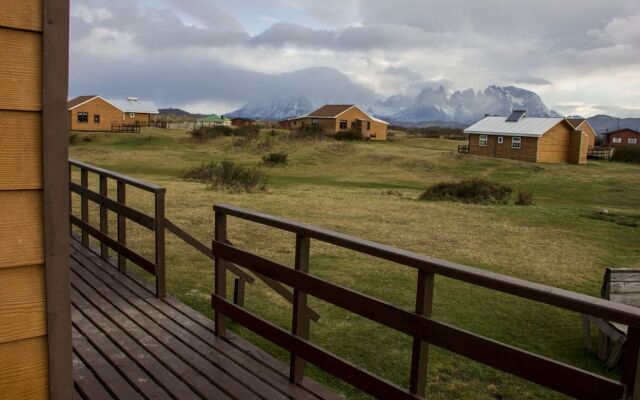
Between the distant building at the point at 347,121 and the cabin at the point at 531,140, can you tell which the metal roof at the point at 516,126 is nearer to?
the cabin at the point at 531,140

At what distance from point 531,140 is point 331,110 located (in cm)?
2711

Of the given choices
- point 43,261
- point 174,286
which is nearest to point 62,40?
point 43,261

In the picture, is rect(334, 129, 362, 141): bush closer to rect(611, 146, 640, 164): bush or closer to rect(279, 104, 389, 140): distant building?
rect(279, 104, 389, 140): distant building

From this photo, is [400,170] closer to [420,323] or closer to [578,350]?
[578,350]

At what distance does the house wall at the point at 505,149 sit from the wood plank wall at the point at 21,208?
46285 mm

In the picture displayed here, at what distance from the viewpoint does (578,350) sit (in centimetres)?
609

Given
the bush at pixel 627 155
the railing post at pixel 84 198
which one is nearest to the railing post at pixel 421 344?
the railing post at pixel 84 198

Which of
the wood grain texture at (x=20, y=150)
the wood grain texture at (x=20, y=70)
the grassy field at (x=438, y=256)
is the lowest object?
the grassy field at (x=438, y=256)

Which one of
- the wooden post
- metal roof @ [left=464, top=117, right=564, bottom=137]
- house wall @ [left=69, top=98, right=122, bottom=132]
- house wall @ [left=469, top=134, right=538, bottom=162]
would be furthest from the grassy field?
house wall @ [left=69, top=98, right=122, bottom=132]

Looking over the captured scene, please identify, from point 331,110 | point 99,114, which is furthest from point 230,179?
point 99,114

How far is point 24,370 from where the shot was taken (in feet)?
6.70

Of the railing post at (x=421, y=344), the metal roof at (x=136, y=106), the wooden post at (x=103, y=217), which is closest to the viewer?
the railing post at (x=421, y=344)

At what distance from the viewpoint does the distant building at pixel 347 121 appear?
6450 centimetres

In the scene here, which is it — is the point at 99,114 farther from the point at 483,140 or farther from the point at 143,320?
the point at 143,320
